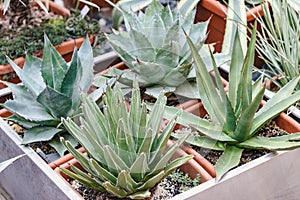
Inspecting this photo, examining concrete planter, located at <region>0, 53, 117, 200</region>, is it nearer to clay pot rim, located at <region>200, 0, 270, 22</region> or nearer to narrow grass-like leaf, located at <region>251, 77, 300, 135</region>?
narrow grass-like leaf, located at <region>251, 77, 300, 135</region>

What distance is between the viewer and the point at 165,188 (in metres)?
1.23

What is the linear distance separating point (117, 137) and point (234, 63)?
42 centimetres

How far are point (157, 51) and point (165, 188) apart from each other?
1.32ft

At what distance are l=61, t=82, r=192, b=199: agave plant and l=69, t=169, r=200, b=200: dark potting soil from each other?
0.16 ft

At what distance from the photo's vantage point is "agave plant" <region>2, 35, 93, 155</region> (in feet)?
4.30

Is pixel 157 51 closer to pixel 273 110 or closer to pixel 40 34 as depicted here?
pixel 273 110

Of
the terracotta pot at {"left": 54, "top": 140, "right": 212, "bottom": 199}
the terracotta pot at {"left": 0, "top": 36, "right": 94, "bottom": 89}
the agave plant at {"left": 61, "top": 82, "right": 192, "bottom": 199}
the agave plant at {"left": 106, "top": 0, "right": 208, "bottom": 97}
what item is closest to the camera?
the agave plant at {"left": 61, "top": 82, "right": 192, "bottom": 199}

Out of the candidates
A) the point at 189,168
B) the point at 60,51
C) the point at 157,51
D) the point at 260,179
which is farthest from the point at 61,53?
the point at 260,179

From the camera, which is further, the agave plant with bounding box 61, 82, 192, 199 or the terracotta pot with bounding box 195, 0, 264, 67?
the terracotta pot with bounding box 195, 0, 264, 67

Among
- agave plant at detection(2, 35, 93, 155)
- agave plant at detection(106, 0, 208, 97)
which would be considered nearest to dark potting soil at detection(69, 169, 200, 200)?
agave plant at detection(2, 35, 93, 155)

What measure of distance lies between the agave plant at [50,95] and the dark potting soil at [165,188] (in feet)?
0.44

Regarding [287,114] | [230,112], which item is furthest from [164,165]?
[287,114]

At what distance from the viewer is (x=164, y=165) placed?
3.79 feet

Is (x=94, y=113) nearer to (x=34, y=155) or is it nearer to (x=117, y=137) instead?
(x=117, y=137)
